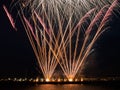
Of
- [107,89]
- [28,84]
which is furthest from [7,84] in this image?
[107,89]

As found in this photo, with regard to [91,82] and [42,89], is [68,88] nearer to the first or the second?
[42,89]

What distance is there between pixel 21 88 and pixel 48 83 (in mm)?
4193

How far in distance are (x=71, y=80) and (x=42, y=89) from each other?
4.91 m

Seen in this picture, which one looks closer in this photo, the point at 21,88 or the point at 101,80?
the point at 21,88

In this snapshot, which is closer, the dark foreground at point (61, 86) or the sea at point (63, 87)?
the sea at point (63, 87)

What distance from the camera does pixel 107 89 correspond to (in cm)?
7444

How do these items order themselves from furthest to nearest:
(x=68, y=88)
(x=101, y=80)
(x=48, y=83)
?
(x=101, y=80)
(x=48, y=83)
(x=68, y=88)

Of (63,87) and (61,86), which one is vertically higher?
(63,87)

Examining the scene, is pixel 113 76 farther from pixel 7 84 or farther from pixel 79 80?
pixel 7 84

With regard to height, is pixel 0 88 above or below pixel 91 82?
above

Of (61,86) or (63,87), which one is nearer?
(63,87)

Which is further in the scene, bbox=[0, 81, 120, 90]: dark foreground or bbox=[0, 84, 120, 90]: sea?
bbox=[0, 81, 120, 90]: dark foreground

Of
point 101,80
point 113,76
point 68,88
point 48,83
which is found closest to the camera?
point 68,88

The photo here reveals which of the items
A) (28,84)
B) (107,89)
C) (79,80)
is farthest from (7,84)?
(107,89)
